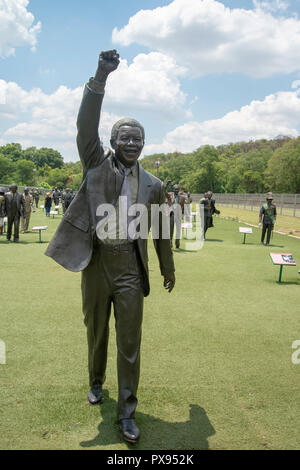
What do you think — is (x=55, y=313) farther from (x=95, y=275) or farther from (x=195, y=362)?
(x=95, y=275)

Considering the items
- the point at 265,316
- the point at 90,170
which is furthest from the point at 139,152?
the point at 265,316

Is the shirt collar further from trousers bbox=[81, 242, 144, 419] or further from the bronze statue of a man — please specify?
trousers bbox=[81, 242, 144, 419]

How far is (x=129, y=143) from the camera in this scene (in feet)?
10.6

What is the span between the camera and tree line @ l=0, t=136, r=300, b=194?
229 ft

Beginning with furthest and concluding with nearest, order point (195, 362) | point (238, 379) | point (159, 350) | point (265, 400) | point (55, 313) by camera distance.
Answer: point (55, 313) → point (159, 350) → point (195, 362) → point (238, 379) → point (265, 400)

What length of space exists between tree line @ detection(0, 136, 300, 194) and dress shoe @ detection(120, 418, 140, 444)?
42.5m

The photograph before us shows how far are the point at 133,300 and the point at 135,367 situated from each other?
21.5 inches

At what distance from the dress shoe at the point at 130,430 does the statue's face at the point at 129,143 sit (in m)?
2.04

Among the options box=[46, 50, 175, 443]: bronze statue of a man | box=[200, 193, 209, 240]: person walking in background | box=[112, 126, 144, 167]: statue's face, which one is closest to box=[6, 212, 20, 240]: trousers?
box=[200, 193, 209, 240]: person walking in background

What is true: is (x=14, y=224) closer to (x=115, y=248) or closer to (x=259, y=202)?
(x=115, y=248)

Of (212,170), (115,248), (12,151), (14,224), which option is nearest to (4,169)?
(212,170)

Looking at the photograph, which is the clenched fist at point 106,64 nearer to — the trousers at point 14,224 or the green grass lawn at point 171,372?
the green grass lawn at point 171,372

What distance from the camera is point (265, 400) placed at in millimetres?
3828

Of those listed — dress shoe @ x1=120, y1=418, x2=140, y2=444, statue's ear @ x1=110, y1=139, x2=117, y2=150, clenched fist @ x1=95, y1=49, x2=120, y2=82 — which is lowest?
dress shoe @ x1=120, y1=418, x2=140, y2=444
